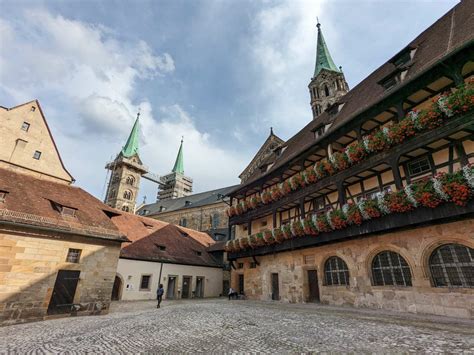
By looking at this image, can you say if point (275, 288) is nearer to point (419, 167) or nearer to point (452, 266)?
point (452, 266)

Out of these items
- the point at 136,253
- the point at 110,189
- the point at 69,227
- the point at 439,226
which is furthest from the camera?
the point at 110,189

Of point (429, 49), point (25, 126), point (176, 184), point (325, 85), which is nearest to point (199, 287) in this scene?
point (25, 126)

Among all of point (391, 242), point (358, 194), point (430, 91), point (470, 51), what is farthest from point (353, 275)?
point (470, 51)

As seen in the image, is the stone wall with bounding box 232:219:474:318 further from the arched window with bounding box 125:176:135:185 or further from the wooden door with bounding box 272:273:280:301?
the arched window with bounding box 125:176:135:185

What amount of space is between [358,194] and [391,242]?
9.83 ft

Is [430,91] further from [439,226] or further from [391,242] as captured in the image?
[391,242]

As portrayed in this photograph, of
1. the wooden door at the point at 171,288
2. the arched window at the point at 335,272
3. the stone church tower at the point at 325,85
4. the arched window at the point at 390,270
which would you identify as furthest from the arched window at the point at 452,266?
the stone church tower at the point at 325,85

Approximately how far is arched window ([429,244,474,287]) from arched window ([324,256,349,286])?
13.6ft

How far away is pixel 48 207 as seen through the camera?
12320 mm

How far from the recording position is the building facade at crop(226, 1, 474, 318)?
869 cm

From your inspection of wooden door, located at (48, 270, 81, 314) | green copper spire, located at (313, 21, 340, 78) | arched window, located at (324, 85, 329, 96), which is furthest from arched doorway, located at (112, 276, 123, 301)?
green copper spire, located at (313, 21, 340, 78)

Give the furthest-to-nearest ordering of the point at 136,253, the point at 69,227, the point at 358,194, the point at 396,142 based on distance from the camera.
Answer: the point at 136,253 → the point at 358,194 → the point at 69,227 → the point at 396,142

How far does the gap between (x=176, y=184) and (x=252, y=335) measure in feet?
222

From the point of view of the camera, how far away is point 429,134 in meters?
9.38
